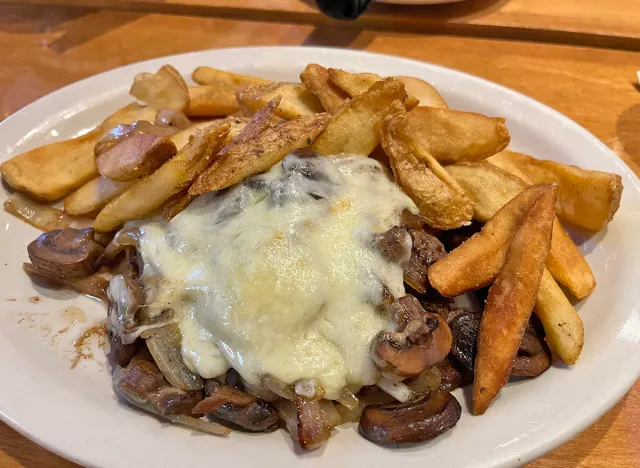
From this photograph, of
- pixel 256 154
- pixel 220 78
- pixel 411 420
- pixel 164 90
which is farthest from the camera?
pixel 220 78

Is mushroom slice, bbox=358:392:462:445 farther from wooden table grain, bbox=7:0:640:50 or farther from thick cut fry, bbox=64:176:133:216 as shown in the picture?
wooden table grain, bbox=7:0:640:50

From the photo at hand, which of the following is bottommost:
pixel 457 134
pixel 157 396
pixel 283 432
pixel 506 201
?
pixel 283 432

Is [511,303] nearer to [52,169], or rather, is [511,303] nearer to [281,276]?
[281,276]

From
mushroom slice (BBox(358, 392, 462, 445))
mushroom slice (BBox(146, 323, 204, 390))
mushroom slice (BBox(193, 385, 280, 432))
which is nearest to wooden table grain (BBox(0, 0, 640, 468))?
mushroom slice (BBox(358, 392, 462, 445))

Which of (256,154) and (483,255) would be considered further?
(256,154)

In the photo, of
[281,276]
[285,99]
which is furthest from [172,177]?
[285,99]

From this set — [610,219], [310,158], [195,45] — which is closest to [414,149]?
[310,158]

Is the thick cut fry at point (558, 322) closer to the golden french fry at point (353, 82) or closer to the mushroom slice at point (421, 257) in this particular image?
the mushroom slice at point (421, 257)
